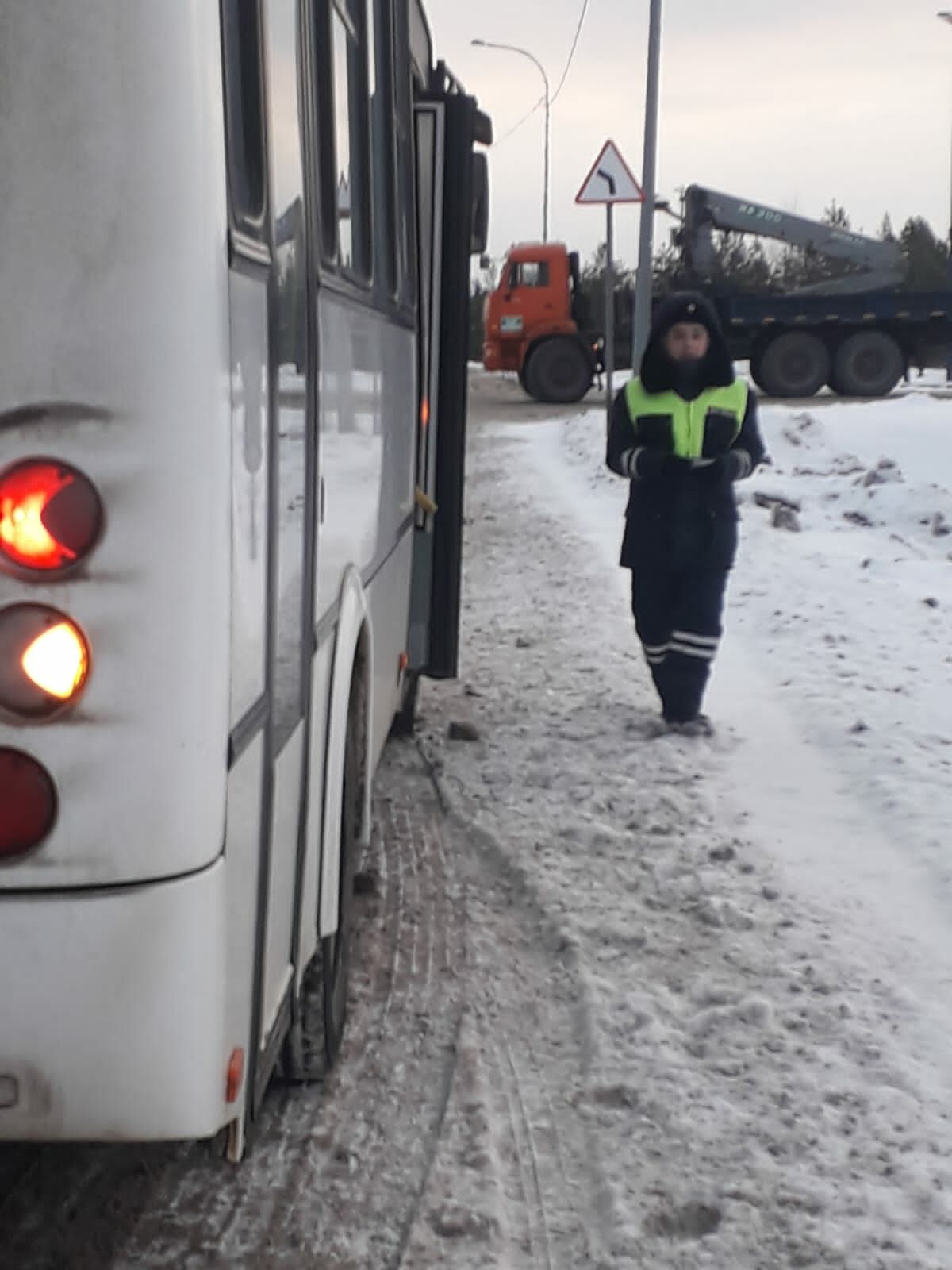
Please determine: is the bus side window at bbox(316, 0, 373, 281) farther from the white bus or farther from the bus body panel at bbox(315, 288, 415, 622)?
the white bus

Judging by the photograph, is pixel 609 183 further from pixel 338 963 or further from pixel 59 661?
pixel 59 661

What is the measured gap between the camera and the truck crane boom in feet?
98.4

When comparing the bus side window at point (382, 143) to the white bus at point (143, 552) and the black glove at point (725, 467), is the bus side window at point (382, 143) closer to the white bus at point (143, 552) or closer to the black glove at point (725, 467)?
the white bus at point (143, 552)

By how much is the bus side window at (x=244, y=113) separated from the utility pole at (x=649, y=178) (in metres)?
17.9

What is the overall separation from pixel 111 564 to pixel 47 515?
0.10 meters

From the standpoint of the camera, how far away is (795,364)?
1132 inches

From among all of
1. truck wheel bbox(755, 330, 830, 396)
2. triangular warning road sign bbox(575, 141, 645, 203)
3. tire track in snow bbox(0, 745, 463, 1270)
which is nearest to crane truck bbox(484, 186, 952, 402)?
truck wheel bbox(755, 330, 830, 396)

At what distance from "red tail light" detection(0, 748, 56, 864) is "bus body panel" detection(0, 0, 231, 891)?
0.06ft

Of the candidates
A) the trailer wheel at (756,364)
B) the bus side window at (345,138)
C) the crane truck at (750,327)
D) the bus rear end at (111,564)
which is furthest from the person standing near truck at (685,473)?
the trailer wheel at (756,364)

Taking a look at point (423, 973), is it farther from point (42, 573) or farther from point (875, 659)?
point (875, 659)

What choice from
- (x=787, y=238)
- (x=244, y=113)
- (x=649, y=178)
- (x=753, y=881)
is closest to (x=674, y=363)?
(x=753, y=881)

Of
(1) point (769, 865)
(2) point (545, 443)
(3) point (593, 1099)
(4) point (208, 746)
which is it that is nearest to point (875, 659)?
(1) point (769, 865)

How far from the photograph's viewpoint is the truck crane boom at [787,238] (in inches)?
1180

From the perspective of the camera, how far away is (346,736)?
3.83m
